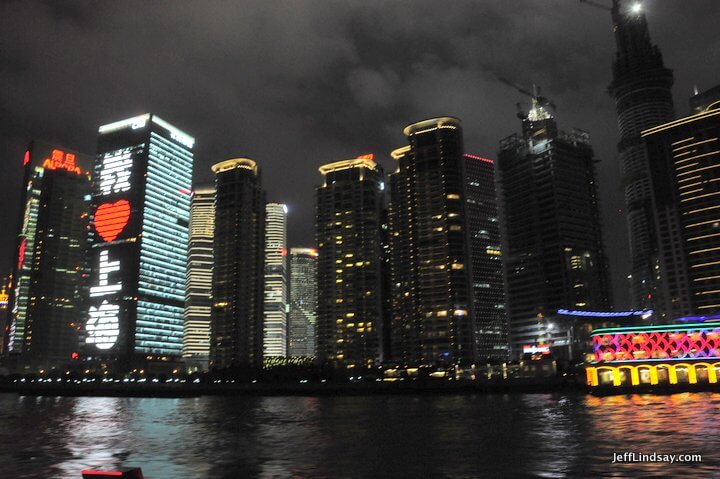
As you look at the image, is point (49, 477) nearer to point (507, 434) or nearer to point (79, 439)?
point (79, 439)

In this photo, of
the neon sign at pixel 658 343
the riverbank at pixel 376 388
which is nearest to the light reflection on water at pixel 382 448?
the neon sign at pixel 658 343

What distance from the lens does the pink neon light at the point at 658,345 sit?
377 ft

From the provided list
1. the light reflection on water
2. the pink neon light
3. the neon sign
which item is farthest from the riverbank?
the light reflection on water

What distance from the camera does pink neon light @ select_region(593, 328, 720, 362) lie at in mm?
114938

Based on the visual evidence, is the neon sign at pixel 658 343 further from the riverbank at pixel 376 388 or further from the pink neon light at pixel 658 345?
the riverbank at pixel 376 388

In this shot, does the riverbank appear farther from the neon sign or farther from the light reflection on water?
the light reflection on water

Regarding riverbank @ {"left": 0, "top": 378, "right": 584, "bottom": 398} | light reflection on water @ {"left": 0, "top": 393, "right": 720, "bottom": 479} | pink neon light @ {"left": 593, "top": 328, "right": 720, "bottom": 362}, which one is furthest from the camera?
riverbank @ {"left": 0, "top": 378, "right": 584, "bottom": 398}

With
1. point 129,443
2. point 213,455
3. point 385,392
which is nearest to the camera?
point 213,455

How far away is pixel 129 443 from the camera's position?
47.1m

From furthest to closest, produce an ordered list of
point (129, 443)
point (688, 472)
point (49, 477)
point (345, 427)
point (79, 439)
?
point (345, 427)
point (79, 439)
point (129, 443)
point (49, 477)
point (688, 472)

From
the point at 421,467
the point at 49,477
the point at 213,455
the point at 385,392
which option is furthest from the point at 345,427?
the point at 385,392

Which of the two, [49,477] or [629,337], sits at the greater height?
[629,337]

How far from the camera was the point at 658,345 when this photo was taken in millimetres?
118062

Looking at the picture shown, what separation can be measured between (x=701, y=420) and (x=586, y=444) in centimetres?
1996
